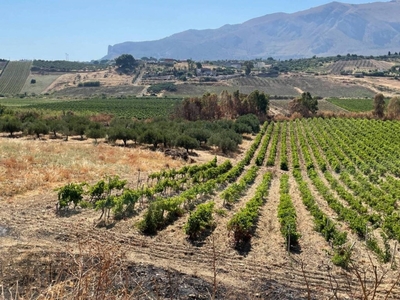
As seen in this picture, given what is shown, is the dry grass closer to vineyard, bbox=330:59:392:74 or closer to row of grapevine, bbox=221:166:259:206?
row of grapevine, bbox=221:166:259:206

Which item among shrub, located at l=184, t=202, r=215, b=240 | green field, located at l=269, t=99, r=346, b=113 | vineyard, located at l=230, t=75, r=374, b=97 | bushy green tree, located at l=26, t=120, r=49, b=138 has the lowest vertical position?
green field, located at l=269, t=99, r=346, b=113

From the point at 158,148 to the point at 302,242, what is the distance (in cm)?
2717

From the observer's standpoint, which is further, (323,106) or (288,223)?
(323,106)

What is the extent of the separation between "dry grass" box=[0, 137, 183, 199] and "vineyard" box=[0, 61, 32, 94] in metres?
125

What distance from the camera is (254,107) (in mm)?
75312

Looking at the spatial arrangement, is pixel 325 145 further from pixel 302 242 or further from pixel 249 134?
pixel 302 242

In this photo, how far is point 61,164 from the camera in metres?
27.8

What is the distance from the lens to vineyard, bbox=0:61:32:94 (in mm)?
146775

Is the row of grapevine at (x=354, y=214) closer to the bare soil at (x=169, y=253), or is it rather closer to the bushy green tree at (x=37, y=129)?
the bare soil at (x=169, y=253)

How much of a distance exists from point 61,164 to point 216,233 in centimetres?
1648

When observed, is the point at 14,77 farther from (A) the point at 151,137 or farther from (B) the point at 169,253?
(B) the point at 169,253

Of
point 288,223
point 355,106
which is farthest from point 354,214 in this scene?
point 355,106

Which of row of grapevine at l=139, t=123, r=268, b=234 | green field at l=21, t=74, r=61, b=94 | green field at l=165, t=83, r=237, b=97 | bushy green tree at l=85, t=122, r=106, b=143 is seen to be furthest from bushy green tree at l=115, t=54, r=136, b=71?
row of grapevine at l=139, t=123, r=268, b=234

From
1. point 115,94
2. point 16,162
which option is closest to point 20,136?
point 16,162
